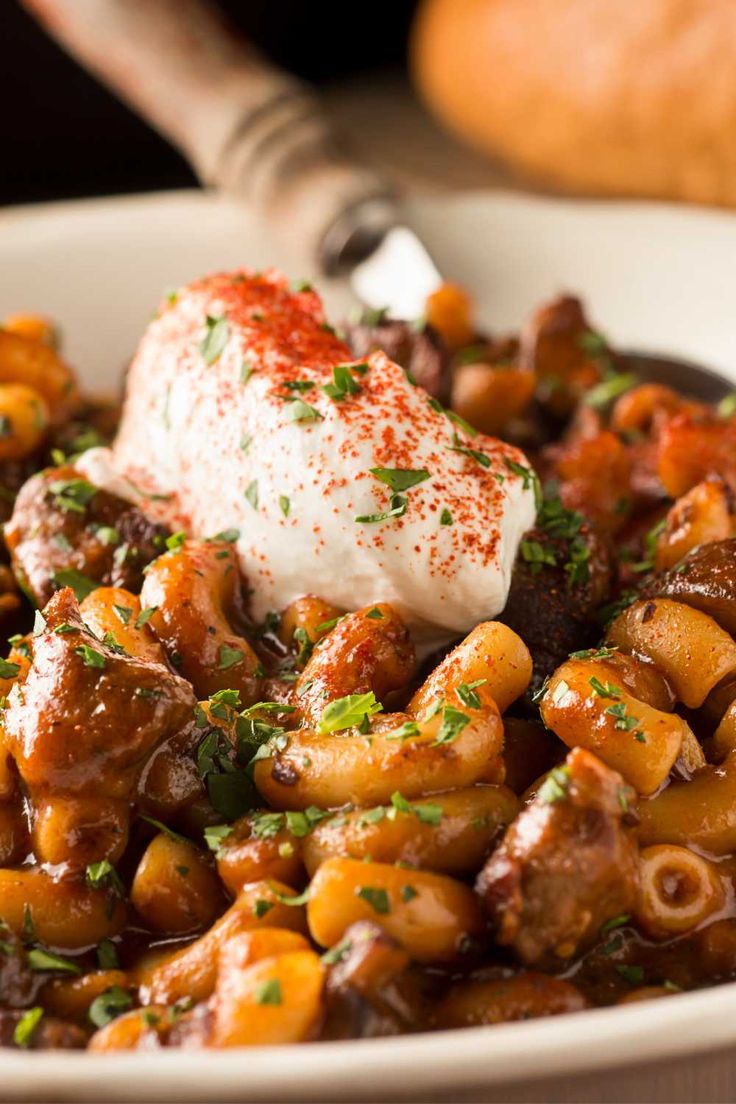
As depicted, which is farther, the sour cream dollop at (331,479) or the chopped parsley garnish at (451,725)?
the sour cream dollop at (331,479)

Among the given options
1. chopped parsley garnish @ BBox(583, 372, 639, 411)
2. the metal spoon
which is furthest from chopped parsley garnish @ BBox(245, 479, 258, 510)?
the metal spoon

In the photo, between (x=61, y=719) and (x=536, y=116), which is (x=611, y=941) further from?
(x=536, y=116)

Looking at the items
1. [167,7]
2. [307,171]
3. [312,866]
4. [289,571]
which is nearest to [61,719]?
[312,866]

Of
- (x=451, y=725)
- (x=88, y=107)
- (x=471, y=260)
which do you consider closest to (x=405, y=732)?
(x=451, y=725)

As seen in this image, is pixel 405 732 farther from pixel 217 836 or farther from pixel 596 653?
pixel 596 653

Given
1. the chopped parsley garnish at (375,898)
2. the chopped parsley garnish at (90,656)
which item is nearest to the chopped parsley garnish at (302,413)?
the chopped parsley garnish at (90,656)

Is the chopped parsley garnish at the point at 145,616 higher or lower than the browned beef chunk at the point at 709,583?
lower

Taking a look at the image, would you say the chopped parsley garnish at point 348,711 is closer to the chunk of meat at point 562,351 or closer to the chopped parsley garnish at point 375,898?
the chopped parsley garnish at point 375,898

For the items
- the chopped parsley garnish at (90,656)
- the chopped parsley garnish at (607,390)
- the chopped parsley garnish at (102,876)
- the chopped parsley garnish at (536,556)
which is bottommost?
the chopped parsley garnish at (102,876)
